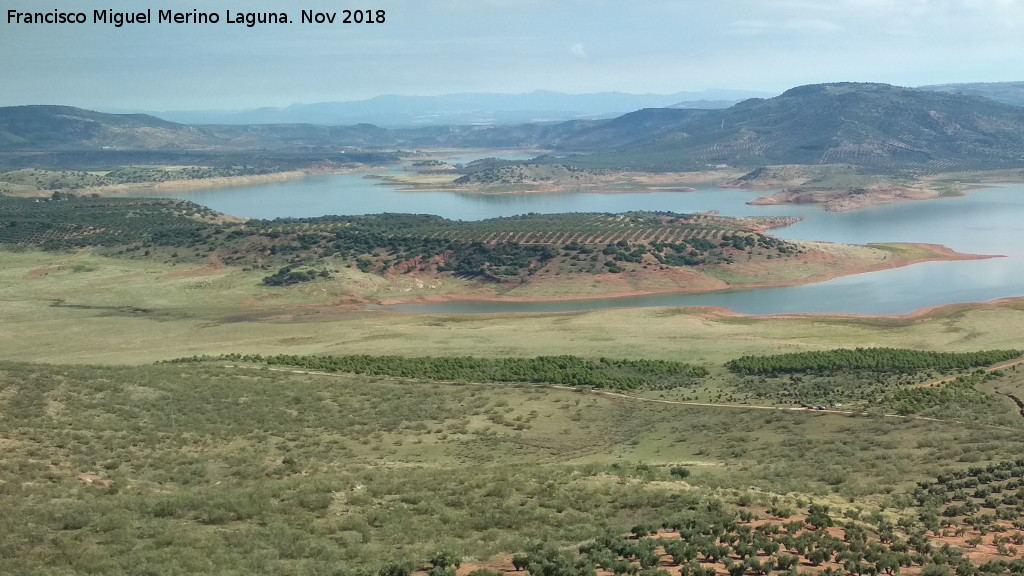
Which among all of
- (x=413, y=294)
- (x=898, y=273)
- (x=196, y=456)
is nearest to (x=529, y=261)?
(x=413, y=294)

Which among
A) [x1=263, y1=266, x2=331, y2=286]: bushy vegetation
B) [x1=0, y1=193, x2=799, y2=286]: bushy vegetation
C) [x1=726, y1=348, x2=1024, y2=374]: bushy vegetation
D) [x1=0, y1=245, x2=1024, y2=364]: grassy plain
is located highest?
[x1=0, y1=193, x2=799, y2=286]: bushy vegetation

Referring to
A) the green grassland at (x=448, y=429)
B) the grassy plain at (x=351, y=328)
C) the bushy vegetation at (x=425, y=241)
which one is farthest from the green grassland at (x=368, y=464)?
the bushy vegetation at (x=425, y=241)

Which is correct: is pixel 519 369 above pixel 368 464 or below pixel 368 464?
below

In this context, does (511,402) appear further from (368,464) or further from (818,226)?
(818,226)

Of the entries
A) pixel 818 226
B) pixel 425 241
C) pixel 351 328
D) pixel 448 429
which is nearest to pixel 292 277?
pixel 425 241

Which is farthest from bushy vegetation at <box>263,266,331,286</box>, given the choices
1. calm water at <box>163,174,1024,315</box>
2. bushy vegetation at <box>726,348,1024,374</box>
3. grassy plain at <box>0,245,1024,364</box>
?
bushy vegetation at <box>726,348,1024,374</box>

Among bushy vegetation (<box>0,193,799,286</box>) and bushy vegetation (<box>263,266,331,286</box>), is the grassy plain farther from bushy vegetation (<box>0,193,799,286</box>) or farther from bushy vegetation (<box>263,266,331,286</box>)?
bushy vegetation (<box>0,193,799,286</box>)
